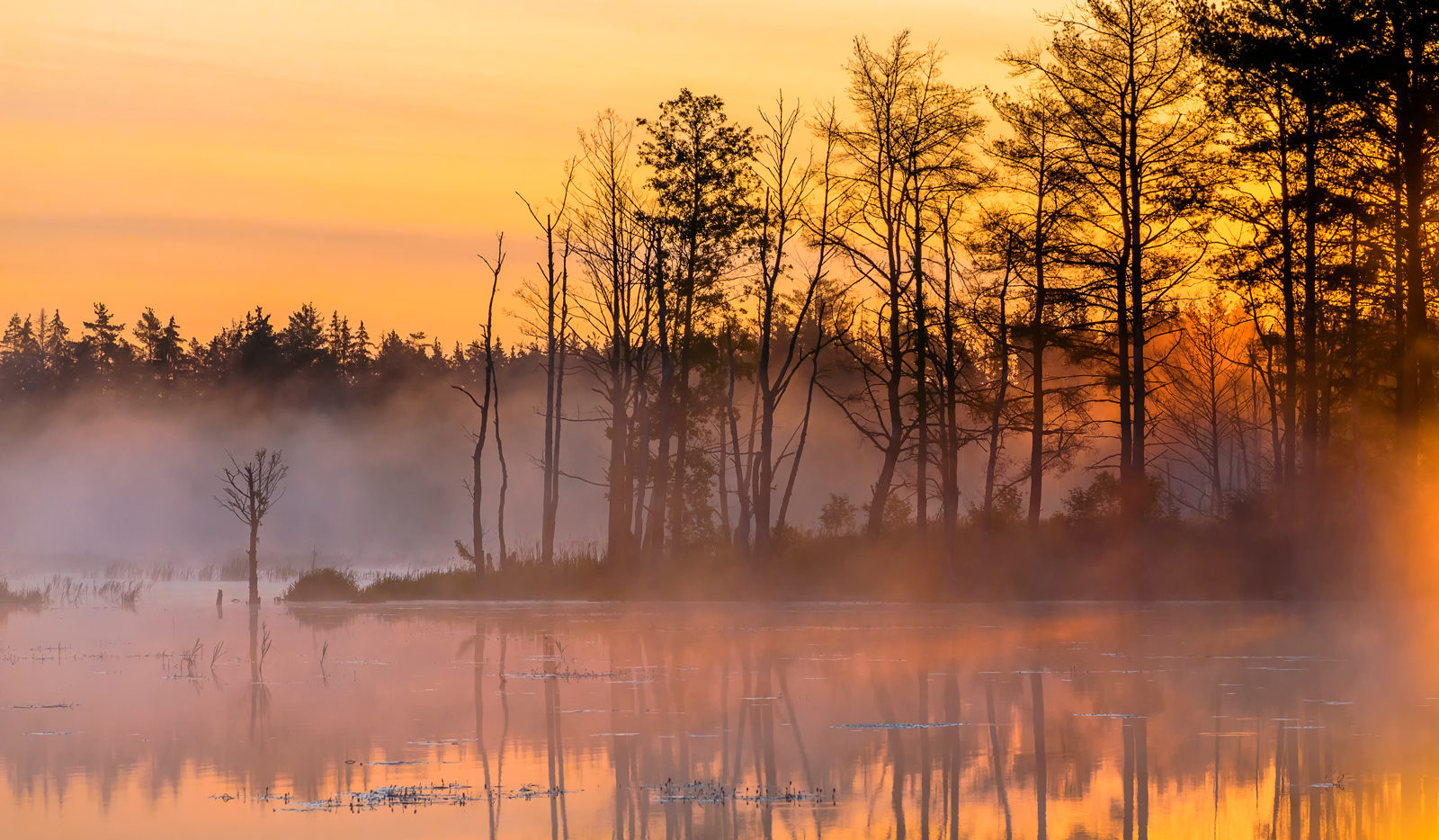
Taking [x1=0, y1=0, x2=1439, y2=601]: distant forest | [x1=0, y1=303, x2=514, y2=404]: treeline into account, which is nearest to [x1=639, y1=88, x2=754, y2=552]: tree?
[x1=0, y1=0, x2=1439, y2=601]: distant forest

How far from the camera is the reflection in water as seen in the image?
11648mm

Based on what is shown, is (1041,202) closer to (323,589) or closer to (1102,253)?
(1102,253)

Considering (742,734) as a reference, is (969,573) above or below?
above

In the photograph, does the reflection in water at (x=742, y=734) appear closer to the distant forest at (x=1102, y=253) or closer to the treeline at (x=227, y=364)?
the distant forest at (x=1102, y=253)

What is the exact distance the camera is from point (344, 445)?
112 m

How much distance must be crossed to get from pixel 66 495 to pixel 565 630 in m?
87.2

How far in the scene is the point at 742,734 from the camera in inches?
627

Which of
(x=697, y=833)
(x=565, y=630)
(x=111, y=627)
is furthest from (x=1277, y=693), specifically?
(x=111, y=627)

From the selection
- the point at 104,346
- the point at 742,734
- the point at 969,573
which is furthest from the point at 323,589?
the point at 104,346

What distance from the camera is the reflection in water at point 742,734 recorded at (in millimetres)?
11648

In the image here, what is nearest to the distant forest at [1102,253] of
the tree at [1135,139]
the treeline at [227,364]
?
the tree at [1135,139]

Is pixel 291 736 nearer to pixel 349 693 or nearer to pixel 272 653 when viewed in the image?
pixel 349 693

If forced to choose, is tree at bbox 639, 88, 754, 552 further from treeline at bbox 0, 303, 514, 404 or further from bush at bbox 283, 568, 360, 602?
A: treeline at bbox 0, 303, 514, 404

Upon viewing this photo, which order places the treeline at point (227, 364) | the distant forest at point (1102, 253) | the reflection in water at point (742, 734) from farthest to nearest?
the treeline at point (227, 364) → the distant forest at point (1102, 253) → the reflection in water at point (742, 734)
